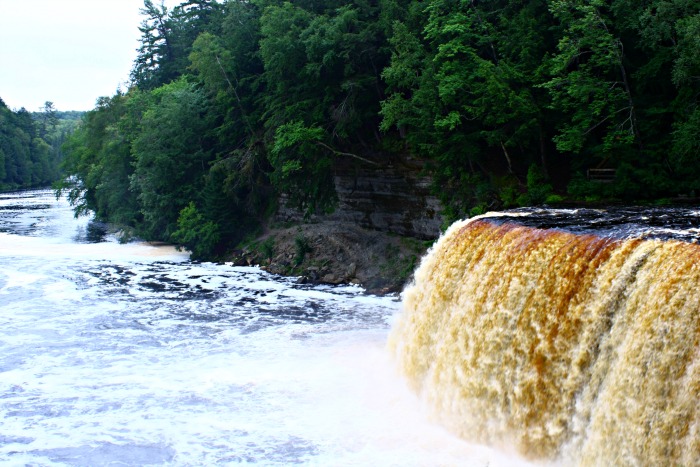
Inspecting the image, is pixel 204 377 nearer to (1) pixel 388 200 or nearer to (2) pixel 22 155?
(1) pixel 388 200

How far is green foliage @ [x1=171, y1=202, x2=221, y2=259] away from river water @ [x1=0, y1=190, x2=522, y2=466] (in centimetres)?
414

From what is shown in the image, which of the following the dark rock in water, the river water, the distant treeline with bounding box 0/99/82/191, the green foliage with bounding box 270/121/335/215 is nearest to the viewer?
the dark rock in water

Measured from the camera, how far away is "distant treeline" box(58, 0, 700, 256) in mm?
18844

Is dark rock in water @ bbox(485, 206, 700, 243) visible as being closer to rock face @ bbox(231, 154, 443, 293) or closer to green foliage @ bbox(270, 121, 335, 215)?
rock face @ bbox(231, 154, 443, 293)

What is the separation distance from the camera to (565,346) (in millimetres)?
10602

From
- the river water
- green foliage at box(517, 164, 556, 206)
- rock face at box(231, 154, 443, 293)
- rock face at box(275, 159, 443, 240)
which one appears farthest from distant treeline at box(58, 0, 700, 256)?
the river water

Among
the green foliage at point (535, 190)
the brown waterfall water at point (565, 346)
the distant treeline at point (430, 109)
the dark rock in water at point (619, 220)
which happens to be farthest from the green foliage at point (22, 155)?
the brown waterfall water at point (565, 346)

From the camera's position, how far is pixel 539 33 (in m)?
21.2

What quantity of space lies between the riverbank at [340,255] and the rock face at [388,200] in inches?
14.6

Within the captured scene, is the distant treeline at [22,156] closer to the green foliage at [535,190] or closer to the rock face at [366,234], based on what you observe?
the rock face at [366,234]

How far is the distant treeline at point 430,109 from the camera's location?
18.8 m

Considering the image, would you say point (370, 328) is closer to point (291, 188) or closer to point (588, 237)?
point (588, 237)

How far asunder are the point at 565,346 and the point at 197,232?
23.9 meters

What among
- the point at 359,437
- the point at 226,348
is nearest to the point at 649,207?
the point at 359,437
